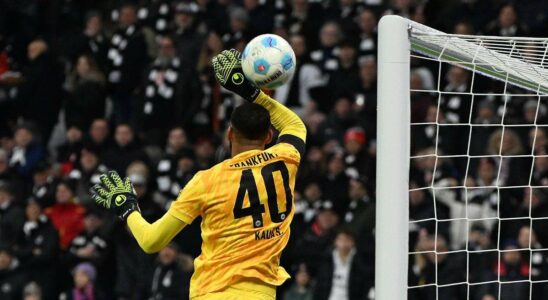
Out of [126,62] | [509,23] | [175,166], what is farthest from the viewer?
[126,62]

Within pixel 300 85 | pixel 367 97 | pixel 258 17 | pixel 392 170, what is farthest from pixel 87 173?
pixel 392 170

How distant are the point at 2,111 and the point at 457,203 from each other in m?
7.01

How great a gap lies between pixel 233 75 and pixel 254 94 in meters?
0.18

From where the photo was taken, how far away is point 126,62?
1716cm

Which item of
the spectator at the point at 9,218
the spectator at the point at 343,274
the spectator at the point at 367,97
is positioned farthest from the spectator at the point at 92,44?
the spectator at the point at 343,274

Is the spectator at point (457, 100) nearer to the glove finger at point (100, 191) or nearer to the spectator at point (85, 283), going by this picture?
the spectator at point (85, 283)

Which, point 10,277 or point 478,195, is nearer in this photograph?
point 478,195

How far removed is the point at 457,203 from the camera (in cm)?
1374

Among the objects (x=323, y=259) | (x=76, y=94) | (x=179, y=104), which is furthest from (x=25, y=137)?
(x=323, y=259)

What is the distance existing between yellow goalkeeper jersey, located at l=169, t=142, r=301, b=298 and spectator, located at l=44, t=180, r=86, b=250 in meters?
8.26

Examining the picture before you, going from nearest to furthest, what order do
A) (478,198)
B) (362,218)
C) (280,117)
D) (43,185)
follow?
(280,117) < (478,198) < (362,218) < (43,185)

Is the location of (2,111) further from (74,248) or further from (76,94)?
(74,248)

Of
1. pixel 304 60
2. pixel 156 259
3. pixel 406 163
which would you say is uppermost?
pixel 304 60

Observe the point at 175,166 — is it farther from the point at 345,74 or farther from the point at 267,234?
the point at 267,234
